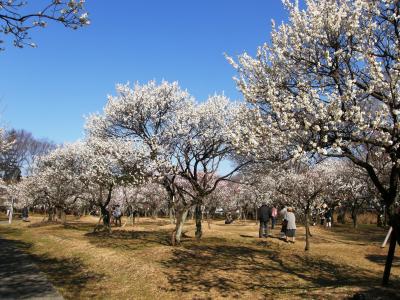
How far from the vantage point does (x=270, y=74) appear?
41.7 ft

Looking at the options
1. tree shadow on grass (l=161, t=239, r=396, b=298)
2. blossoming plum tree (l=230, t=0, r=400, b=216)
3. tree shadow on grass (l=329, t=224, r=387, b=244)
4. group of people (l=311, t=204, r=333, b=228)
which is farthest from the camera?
group of people (l=311, t=204, r=333, b=228)

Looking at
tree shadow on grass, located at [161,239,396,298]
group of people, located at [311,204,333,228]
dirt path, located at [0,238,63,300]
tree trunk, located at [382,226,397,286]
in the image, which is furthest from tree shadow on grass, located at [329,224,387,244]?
dirt path, located at [0,238,63,300]

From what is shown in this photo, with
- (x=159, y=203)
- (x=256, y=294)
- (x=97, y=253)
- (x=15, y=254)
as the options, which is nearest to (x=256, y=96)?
(x=256, y=294)

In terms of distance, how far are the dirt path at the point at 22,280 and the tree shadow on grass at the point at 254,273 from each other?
3.71 metres

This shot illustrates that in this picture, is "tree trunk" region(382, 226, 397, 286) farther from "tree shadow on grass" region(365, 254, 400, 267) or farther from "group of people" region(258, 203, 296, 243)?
"group of people" region(258, 203, 296, 243)

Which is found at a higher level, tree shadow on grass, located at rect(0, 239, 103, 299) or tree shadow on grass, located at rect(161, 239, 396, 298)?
tree shadow on grass, located at rect(161, 239, 396, 298)

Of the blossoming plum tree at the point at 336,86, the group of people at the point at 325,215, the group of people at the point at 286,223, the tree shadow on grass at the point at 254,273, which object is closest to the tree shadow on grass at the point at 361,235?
the group of people at the point at 325,215

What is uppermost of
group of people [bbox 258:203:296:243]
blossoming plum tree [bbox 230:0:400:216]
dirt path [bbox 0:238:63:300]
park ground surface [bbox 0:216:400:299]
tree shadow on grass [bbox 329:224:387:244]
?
blossoming plum tree [bbox 230:0:400:216]

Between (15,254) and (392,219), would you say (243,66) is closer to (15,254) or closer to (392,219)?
(392,219)

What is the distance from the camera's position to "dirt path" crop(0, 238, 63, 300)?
10.8m

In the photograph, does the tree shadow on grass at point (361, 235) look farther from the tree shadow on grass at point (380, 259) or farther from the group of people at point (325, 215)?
the tree shadow on grass at point (380, 259)

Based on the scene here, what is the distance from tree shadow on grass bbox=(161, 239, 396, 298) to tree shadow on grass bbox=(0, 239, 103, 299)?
296 centimetres

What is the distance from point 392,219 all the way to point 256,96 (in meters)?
5.24

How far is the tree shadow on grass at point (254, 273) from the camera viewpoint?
39.2 ft
